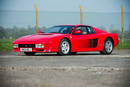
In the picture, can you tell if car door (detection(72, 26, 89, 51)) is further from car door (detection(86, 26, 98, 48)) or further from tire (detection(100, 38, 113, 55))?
tire (detection(100, 38, 113, 55))

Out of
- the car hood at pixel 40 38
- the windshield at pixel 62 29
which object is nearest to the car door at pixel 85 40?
the windshield at pixel 62 29

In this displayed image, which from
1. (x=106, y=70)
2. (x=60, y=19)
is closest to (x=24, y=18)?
(x=60, y=19)

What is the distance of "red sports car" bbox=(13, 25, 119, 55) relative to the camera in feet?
Answer: 37.8

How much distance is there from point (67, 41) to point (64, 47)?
26cm

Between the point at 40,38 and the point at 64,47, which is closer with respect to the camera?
the point at 40,38

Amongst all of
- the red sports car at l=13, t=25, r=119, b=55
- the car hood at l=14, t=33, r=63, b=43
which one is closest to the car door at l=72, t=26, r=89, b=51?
the red sports car at l=13, t=25, r=119, b=55

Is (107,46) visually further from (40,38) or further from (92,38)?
(40,38)

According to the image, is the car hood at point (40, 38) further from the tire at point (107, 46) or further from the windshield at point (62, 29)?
the tire at point (107, 46)

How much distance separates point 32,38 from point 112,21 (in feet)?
26.7

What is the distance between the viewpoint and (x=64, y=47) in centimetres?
1186

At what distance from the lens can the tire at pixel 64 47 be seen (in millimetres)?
11766

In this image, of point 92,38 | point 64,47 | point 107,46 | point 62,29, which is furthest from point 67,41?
point 107,46

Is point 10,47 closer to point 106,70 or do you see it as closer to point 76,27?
point 76,27

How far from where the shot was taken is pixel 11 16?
17.6 meters
